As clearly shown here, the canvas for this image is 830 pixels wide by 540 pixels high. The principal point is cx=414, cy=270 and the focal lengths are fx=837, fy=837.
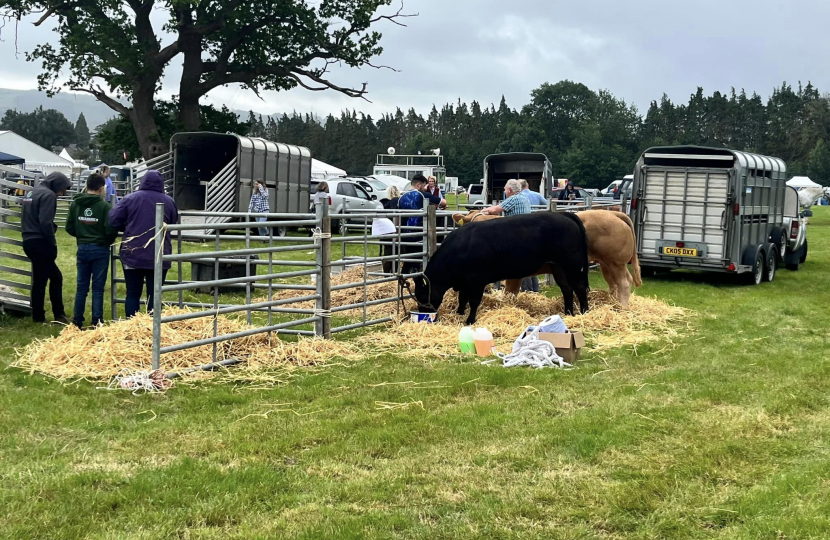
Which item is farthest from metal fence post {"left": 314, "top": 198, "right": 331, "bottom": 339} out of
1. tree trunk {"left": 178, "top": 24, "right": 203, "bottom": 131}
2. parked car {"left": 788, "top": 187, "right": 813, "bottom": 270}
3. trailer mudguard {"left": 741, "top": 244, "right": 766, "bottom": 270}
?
tree trunk {"left": 178, "top": 24, "right": 203, "bottom": 131}

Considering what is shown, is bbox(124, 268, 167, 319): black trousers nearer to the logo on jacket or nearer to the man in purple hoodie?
the man in purple hoodie

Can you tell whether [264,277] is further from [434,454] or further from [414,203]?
[414,203]

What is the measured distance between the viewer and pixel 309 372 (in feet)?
24.5

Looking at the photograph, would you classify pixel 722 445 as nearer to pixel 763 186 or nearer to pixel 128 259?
pixel 128 259

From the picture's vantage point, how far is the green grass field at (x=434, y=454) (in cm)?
405

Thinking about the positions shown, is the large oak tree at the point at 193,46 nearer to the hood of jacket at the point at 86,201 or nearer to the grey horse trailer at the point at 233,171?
the grey horse trailer at the point at 233,171

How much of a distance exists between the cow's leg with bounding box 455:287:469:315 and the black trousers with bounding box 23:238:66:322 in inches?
186

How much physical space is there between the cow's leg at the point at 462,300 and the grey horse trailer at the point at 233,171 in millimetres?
12101

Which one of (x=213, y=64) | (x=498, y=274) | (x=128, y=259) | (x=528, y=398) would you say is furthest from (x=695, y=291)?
(x=213, y=64)

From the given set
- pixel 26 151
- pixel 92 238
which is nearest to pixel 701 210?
pixel 92 238

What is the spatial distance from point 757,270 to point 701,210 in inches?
70.7

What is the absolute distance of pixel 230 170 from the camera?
70.8 ft

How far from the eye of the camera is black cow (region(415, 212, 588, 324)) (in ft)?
33.1

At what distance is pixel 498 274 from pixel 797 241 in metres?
11.3
